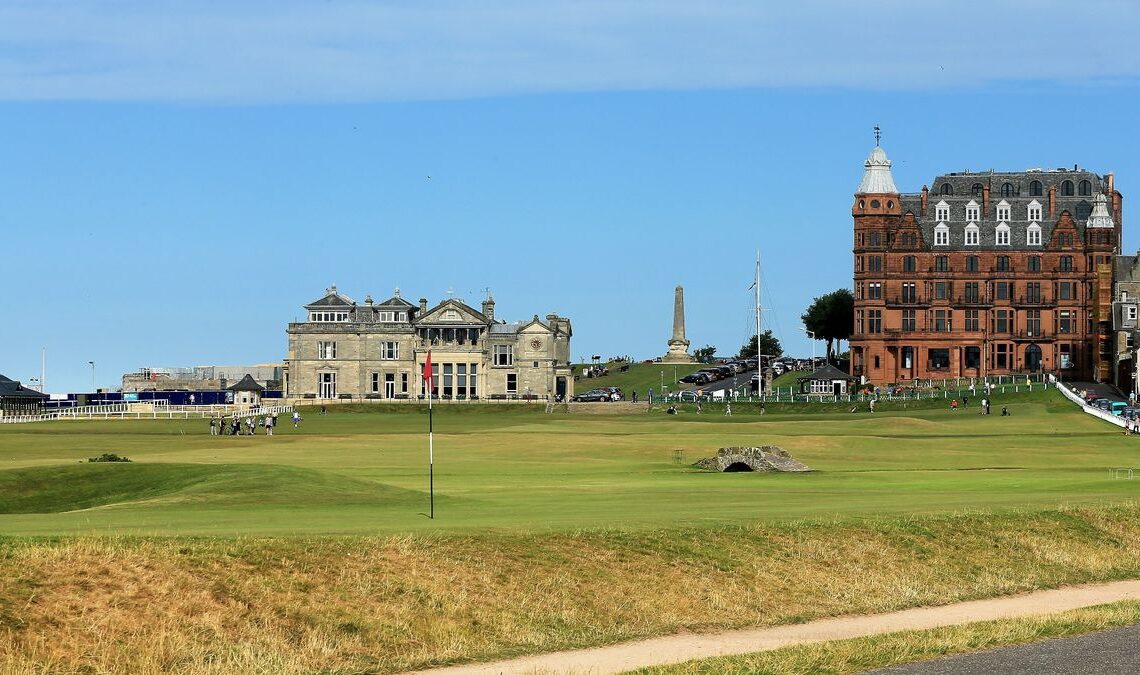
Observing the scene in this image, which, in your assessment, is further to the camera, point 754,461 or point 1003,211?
point 1003,211

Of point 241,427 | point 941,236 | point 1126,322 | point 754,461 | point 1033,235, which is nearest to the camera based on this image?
point 754,461

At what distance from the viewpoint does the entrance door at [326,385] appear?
7618 inches

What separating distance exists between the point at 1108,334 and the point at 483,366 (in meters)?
64.4

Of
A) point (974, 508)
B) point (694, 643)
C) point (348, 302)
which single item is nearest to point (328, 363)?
point (348, 302)

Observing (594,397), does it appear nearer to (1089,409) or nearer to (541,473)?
(1089,409)

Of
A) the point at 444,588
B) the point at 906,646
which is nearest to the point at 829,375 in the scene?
the point at 444,588

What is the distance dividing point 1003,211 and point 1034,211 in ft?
9.55

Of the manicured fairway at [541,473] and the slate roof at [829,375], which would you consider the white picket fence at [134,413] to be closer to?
the manicured fairway at [541,473]

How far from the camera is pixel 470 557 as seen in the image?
3083cm

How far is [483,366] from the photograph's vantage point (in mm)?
192500

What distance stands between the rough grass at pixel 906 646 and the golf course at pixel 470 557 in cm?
276

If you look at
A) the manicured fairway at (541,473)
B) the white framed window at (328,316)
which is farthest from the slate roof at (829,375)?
the white framed window at (328,316)

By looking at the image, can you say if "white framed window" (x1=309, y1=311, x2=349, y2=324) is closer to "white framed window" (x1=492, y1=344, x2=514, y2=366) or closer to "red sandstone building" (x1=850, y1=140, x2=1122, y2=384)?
"white framed window" (x1=492, y1=344, x2=514, y2=366)

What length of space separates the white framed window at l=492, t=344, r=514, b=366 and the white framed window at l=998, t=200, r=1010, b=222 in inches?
2056
